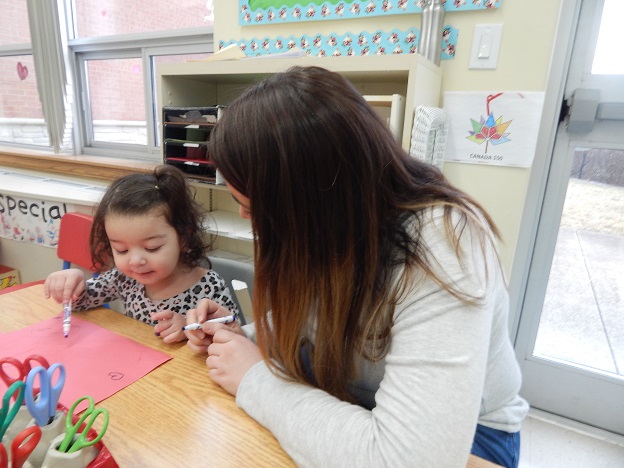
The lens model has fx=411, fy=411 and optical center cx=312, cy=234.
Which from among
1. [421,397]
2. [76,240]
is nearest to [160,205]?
[76,240]

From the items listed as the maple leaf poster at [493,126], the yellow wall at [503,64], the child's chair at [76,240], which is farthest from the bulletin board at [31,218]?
the maple leaf poster at [493,126]

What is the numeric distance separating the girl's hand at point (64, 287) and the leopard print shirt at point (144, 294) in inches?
2.9

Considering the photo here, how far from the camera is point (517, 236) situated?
136 centimetres

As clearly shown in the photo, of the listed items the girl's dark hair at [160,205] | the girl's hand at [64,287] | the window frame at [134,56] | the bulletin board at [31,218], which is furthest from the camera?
the window frame at [134,56]

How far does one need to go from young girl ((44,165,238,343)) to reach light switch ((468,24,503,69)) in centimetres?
98

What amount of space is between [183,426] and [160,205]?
0.63 m

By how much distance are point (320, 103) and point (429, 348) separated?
1.03 ft

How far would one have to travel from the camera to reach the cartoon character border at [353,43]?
1320mm

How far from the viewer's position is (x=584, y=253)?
4.93ft

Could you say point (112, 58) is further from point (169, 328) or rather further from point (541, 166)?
point (541, 166)

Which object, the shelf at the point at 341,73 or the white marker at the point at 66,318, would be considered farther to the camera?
the shelf at the point at 341,73

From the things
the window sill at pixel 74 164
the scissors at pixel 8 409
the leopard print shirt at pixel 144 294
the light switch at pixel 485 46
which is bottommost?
the leopard print shirt at pixel 144 294

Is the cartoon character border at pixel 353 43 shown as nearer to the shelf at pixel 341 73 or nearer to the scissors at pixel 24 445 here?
the shelf at pixel 341 73

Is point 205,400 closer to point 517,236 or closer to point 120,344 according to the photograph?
point 120,344
